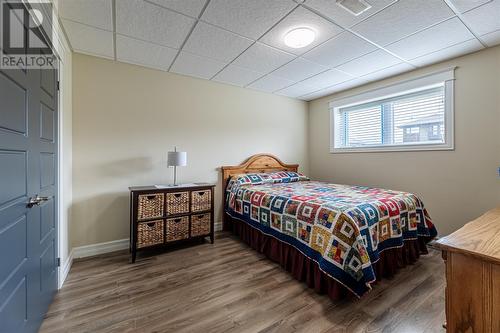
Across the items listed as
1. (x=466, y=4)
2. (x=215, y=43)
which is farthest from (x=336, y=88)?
(x=215, y=43)

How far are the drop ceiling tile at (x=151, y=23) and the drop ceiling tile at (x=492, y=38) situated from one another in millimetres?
2898

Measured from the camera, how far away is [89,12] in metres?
1.88

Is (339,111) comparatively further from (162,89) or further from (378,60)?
(162,89)

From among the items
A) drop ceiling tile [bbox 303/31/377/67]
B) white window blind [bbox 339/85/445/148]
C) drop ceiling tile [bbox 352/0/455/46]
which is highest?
drop ceiling tile [bbox 303/31/377/67]

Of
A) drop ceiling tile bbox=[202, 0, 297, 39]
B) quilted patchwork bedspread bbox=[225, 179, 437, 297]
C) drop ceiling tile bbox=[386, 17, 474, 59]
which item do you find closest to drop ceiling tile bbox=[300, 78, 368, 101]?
drop ceiling tile bbox=[386, 17, 474, 59]

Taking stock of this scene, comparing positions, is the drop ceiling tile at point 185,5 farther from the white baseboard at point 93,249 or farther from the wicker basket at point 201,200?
the white baseboard at point 93,249

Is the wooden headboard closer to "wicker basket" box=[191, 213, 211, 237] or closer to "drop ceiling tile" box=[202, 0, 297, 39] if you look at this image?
"wicker basket" box=[191, 213, 211, 237]

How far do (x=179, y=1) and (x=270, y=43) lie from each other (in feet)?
3.25

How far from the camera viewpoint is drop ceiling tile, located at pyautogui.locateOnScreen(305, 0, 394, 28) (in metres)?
1.78

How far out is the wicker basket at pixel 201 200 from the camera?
2901mm

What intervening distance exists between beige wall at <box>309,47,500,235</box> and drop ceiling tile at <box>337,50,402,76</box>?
500mm

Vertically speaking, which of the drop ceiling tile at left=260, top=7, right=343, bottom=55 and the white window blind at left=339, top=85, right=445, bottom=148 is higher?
the drop ceiling tile at left=260, top=7, right=343, bottom=55

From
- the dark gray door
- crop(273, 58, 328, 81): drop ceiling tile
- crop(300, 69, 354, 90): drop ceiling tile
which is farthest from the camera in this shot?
crop(300, 69, 354, 90): drop ceiling tile

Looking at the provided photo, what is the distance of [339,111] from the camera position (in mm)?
4199
